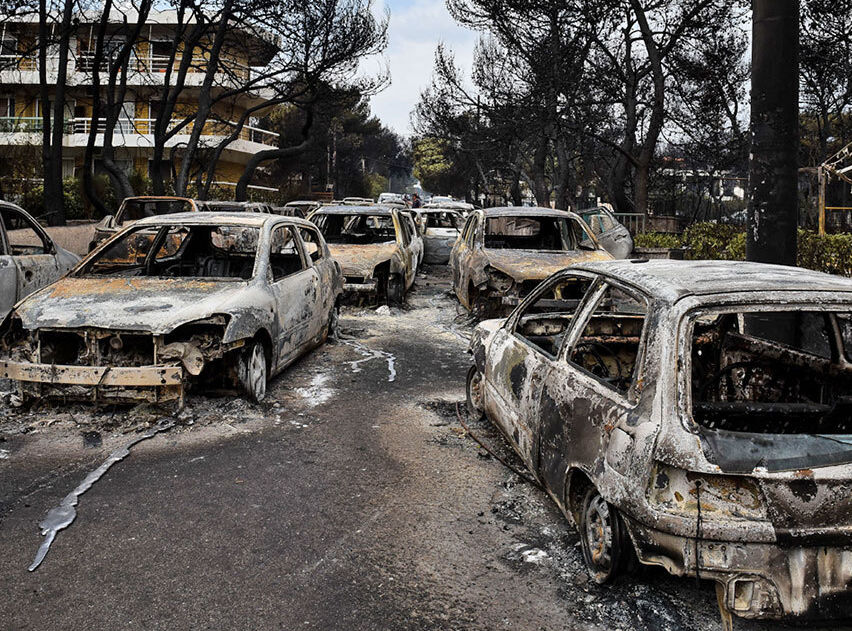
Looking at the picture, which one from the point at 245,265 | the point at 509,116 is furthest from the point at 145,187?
the point at 245,265

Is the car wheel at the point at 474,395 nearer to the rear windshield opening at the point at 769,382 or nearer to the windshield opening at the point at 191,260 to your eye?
the rear windshield opening at the point at 769,382

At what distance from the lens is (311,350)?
27.0 ft

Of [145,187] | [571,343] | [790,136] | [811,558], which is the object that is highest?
[145,187]

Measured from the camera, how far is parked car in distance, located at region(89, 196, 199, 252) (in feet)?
45.1

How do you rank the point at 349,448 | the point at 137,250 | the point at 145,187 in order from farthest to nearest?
the point at 145,187 → the point at 137,250 → the point at 349,448

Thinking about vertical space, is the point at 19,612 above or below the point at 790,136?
below

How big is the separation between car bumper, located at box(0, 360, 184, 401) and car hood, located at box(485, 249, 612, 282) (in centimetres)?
496

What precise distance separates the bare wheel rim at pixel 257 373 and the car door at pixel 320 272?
154 cm

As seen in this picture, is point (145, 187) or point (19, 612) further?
point (145, 187)

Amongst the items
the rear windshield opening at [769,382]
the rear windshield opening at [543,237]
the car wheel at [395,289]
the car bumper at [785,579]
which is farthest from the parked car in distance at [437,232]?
the car bumper at [785,579]

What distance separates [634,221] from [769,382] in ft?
63.7

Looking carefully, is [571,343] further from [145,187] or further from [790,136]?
[145,187]

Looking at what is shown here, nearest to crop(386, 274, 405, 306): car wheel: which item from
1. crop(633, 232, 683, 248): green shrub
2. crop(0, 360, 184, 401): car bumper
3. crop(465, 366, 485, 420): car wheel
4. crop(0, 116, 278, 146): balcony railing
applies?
crop(465, 366, 485, 420): car wheel

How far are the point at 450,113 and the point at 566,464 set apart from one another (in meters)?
37.7
